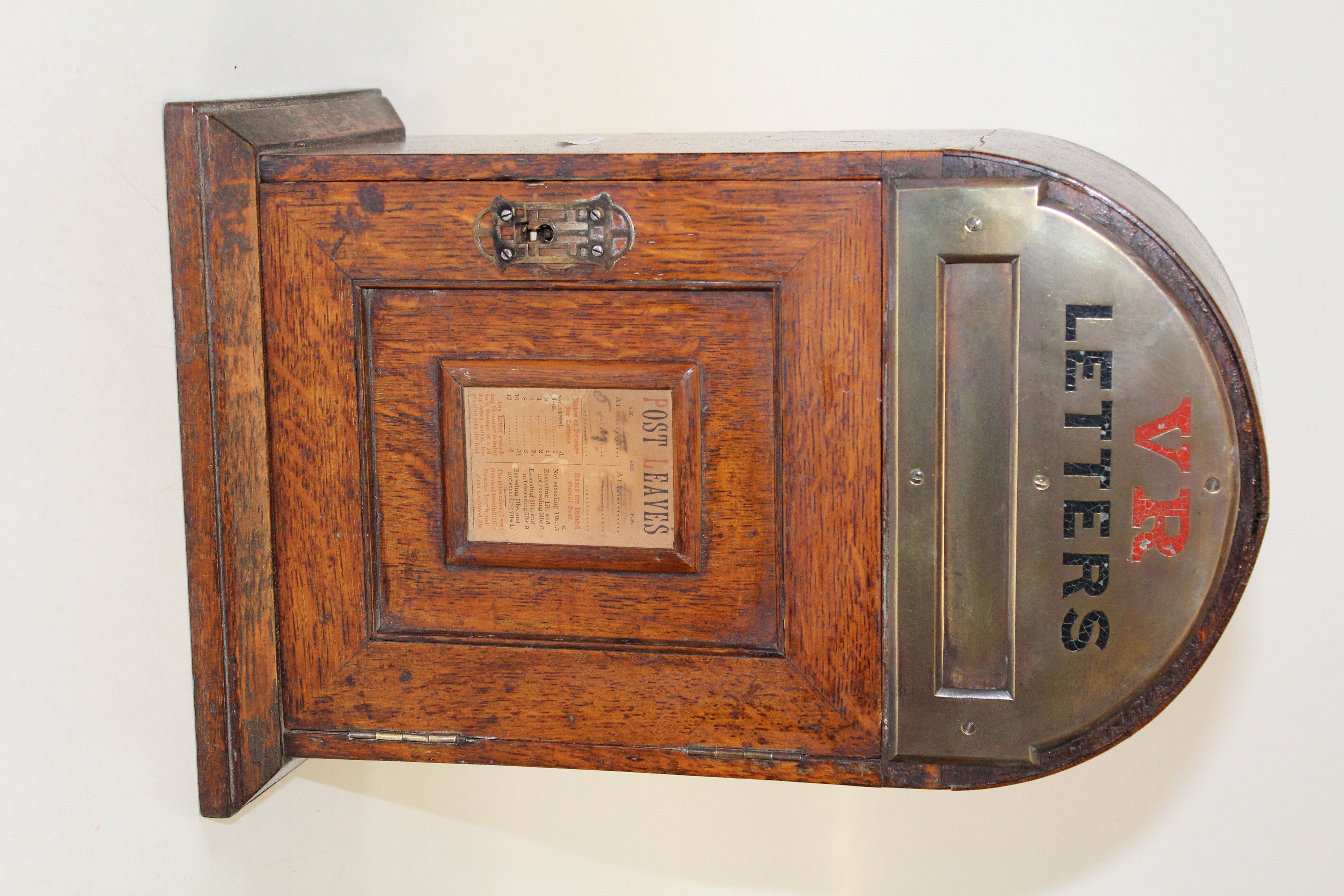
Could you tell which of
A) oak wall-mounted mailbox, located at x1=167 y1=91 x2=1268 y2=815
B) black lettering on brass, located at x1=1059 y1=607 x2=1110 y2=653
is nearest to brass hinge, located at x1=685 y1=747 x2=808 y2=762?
oak wall-mounted mailbox, located at x1=167 y1=91 x2=1268 y2=815

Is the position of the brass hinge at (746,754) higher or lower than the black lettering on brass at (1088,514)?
lower

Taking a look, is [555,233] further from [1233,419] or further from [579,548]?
[1233,419]

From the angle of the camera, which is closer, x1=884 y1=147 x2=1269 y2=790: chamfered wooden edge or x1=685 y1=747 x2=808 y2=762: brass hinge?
x1=884 y1=147 x2=1269 y2=790: chamfered wooden edge

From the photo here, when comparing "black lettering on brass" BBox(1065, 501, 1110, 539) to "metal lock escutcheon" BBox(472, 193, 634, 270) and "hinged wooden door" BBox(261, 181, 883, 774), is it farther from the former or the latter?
"metal lock escutcheon" BBox(472, 193, 634, 270)

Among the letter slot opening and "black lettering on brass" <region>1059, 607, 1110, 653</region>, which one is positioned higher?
the letter slot opening

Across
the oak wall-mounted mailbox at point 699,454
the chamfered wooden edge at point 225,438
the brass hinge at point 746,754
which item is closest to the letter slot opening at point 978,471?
the oak wall-mounted mailbox at point 699,454

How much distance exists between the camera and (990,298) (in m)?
0.95

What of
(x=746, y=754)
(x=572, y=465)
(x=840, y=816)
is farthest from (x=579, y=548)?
(x=840, y=816)

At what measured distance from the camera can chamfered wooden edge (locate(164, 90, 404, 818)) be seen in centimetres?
102

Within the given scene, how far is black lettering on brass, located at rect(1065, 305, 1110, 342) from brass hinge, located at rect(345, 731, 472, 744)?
2.16 feet

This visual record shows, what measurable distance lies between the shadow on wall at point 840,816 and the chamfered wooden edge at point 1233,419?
0.58 metres

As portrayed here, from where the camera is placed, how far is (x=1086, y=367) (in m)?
0.94

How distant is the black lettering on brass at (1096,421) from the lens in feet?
3.08

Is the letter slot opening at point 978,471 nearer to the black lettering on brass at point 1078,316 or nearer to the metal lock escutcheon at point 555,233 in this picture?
the black lettering on brass at point 1078,316
